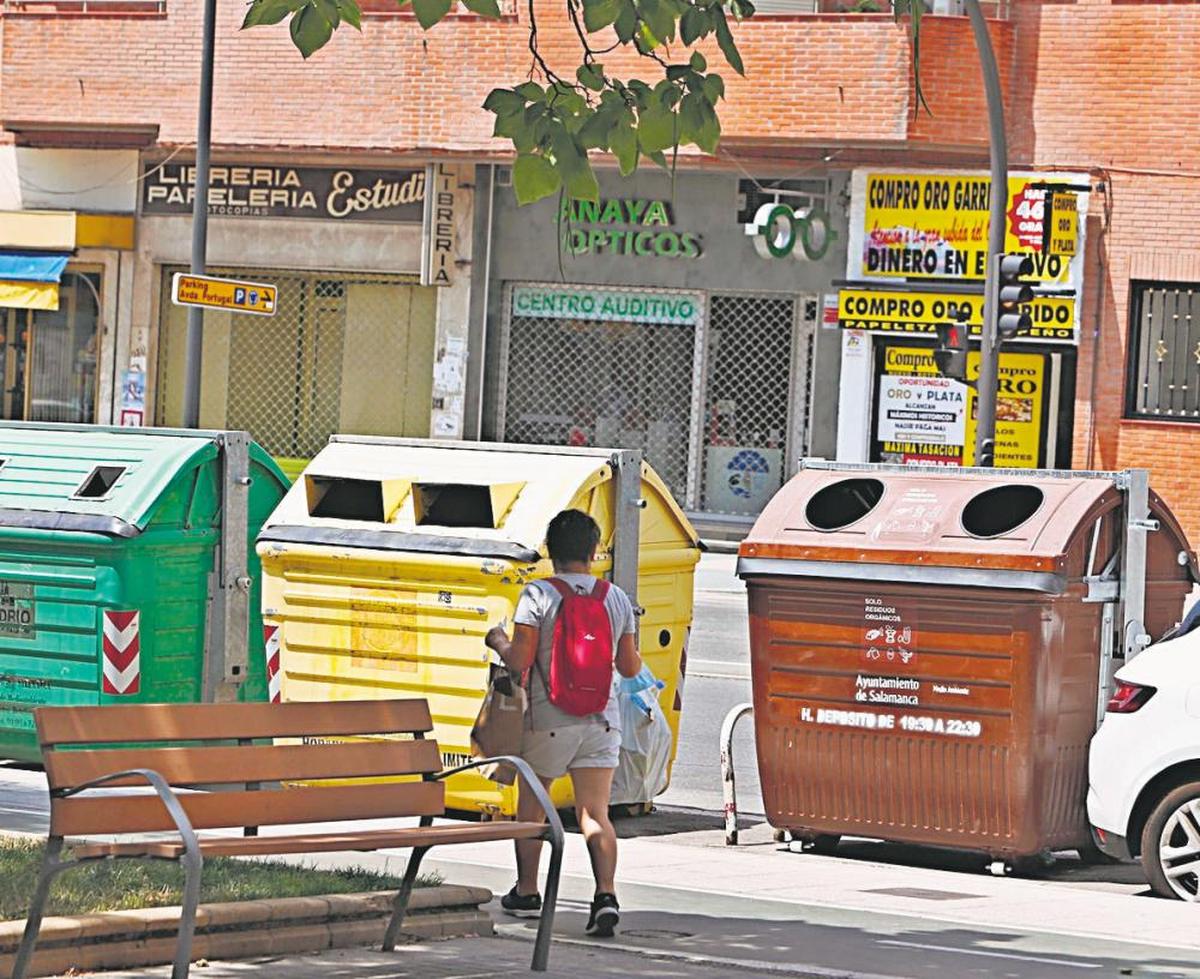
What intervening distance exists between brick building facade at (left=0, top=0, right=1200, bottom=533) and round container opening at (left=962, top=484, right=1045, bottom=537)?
1495cm

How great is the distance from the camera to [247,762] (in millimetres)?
6609

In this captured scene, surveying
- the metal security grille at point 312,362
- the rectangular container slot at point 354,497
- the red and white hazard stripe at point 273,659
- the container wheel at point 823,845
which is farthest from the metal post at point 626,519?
the metal security grille at point 312,362

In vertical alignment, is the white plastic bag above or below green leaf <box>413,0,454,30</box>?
below

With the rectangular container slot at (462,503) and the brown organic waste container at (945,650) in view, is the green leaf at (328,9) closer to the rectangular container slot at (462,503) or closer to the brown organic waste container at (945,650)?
the rectangular container slot at (462,503)

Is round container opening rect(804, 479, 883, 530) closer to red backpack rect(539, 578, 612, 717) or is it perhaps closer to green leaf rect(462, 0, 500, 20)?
red backpack rect(539, 578, 612, 717)

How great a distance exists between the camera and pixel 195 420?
1089 inches

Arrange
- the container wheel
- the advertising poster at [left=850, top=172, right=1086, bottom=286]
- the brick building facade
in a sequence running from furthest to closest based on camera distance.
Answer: the advertising poster at [left=850, top=172, right=1086, bottom=286] → the brick building facade → the container wheel

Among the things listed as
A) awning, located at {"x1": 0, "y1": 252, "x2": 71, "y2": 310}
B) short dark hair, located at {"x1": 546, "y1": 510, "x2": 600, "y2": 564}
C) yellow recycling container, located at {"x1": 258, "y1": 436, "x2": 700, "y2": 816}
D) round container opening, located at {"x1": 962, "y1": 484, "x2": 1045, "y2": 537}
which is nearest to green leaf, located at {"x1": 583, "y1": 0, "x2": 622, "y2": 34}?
short dark hair, located at {"x1": 546, "y1": 510, "x2": 600, "y2": 564}

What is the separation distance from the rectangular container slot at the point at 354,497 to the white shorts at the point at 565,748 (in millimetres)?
2940

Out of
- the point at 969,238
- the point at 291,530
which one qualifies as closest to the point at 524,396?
the point at 969,238

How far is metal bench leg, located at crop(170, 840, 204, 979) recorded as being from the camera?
5824mm

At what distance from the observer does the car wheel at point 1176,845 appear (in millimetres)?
9109

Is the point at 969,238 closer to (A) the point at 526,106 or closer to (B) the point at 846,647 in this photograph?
(B) the point at 846,647

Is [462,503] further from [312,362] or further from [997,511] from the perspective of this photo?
[312,362]
